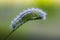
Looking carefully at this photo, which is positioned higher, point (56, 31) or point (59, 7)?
point (59, 7)

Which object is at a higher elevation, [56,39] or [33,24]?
[33,24]

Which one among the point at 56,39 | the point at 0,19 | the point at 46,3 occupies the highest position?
the point at 46,3

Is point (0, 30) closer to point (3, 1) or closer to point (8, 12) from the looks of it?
point (8, 12)

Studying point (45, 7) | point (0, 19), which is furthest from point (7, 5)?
point (45, 7)

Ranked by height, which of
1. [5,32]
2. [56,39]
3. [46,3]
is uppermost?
[46,3]

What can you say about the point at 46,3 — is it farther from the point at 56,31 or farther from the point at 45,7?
the point at 56,31

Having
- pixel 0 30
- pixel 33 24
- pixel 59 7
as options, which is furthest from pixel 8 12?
pixel 59 7
